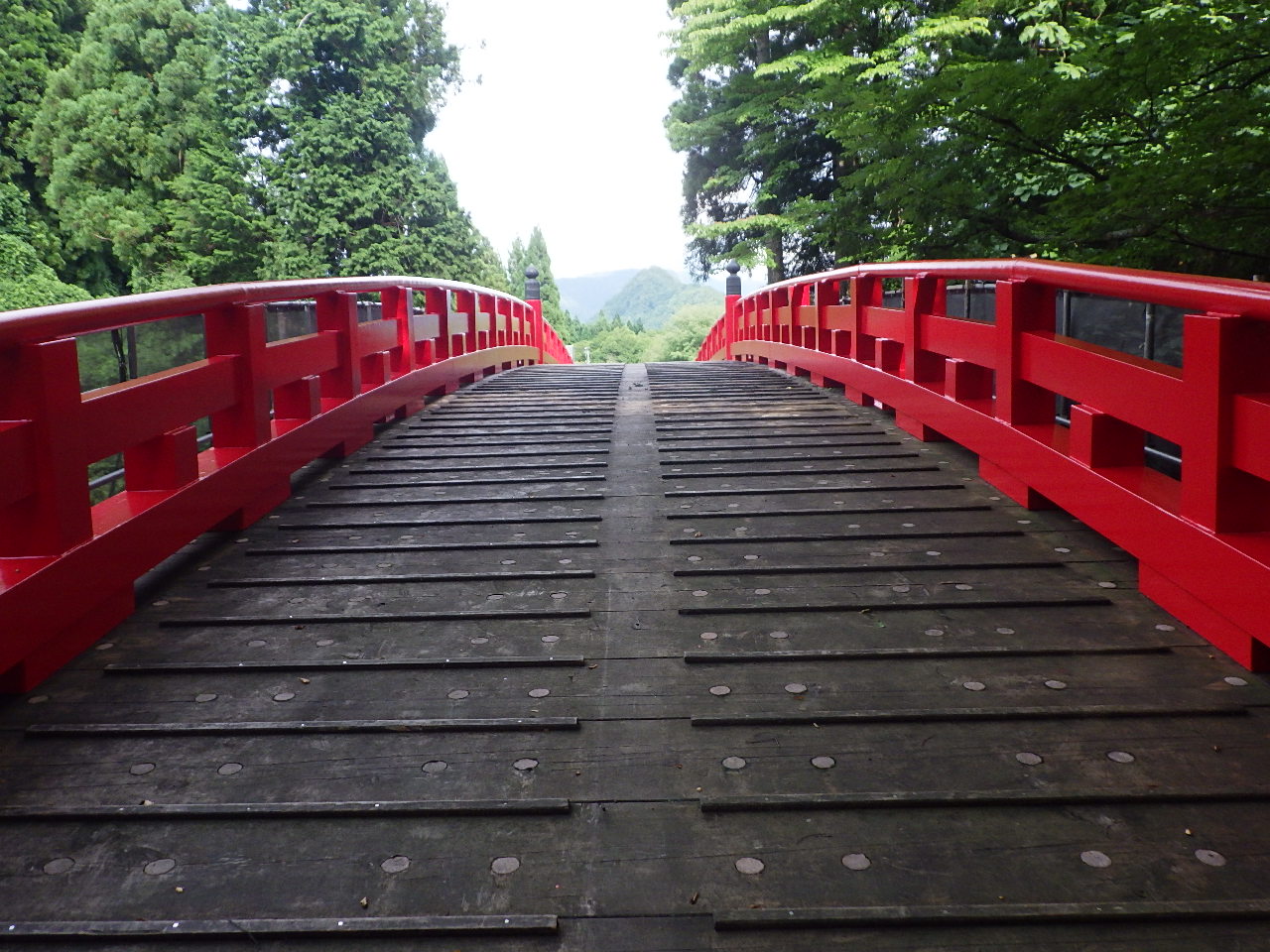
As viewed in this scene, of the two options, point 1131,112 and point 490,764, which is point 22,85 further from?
point 490,764

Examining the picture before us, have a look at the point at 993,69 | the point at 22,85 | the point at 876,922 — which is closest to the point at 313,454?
the point at 876,922

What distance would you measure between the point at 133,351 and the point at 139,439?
1451 millimetres

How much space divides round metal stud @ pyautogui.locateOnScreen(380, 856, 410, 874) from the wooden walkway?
0.01 m

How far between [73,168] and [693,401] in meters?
22.1

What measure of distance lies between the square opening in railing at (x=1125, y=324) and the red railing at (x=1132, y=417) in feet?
1.92

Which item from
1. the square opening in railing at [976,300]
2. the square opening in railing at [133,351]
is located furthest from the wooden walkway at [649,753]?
the square opening in railing at [976,300]

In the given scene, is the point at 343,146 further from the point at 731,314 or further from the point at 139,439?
the point at 139,439

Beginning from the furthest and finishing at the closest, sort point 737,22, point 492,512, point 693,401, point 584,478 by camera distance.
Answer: point 737,22
point 693,401
point 584,478
point 492,512

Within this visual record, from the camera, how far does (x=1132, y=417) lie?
3236 millimetres

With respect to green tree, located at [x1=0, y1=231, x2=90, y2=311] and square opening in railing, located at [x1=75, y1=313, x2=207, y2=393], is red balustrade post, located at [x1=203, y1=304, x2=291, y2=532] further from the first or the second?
green tree, located at [x1=0, y1=231, x2=90, y2=311]

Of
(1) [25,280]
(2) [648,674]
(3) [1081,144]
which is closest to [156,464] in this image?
(2) [648,674]

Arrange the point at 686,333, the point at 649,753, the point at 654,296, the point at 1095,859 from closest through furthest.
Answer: the point at 1095,859 → the point at 649,753 → the point at 686,333 → the point at 654,296

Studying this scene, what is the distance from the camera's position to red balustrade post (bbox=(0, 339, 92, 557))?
108 inches

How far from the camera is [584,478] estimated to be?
495 centimetres
